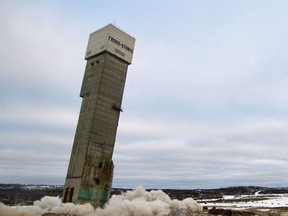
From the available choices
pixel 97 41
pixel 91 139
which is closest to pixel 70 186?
pixel 91 139

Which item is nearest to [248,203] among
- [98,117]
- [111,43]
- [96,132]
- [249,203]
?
[249,203]

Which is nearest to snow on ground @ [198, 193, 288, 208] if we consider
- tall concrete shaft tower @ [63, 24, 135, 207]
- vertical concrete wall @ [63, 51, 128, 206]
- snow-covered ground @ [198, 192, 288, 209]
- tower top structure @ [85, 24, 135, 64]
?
snow-covered ground @ [198, 192, 288, 209]

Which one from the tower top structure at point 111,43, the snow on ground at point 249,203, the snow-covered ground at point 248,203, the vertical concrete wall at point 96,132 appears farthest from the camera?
the snow on ground at point 249,203

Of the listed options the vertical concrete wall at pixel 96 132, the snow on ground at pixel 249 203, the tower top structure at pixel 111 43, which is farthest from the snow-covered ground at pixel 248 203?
the tower top structure at pixel 111 43

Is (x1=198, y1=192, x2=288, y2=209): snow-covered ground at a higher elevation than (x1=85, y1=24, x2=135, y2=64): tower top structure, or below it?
below

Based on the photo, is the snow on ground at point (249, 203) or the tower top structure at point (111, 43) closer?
the tower top structure at point (111, 43)

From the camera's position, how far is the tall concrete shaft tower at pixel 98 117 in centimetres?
5141

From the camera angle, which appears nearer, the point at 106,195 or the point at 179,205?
the point at 106,195

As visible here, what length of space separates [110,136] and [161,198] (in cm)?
1768

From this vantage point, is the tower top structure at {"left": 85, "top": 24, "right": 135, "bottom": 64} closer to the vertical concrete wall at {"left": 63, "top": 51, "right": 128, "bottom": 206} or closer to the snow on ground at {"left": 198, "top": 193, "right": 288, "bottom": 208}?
the vertical concrete wall at {"left": 63, "top": 51, "right": 128, "bottom": 206}

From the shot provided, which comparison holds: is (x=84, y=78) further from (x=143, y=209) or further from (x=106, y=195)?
(x=143, y=209)

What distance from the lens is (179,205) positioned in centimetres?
6138

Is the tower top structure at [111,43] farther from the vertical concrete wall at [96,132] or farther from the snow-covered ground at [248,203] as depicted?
the snow-covered ground at [248,203]

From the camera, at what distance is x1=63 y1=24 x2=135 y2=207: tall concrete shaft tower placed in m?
51.4
